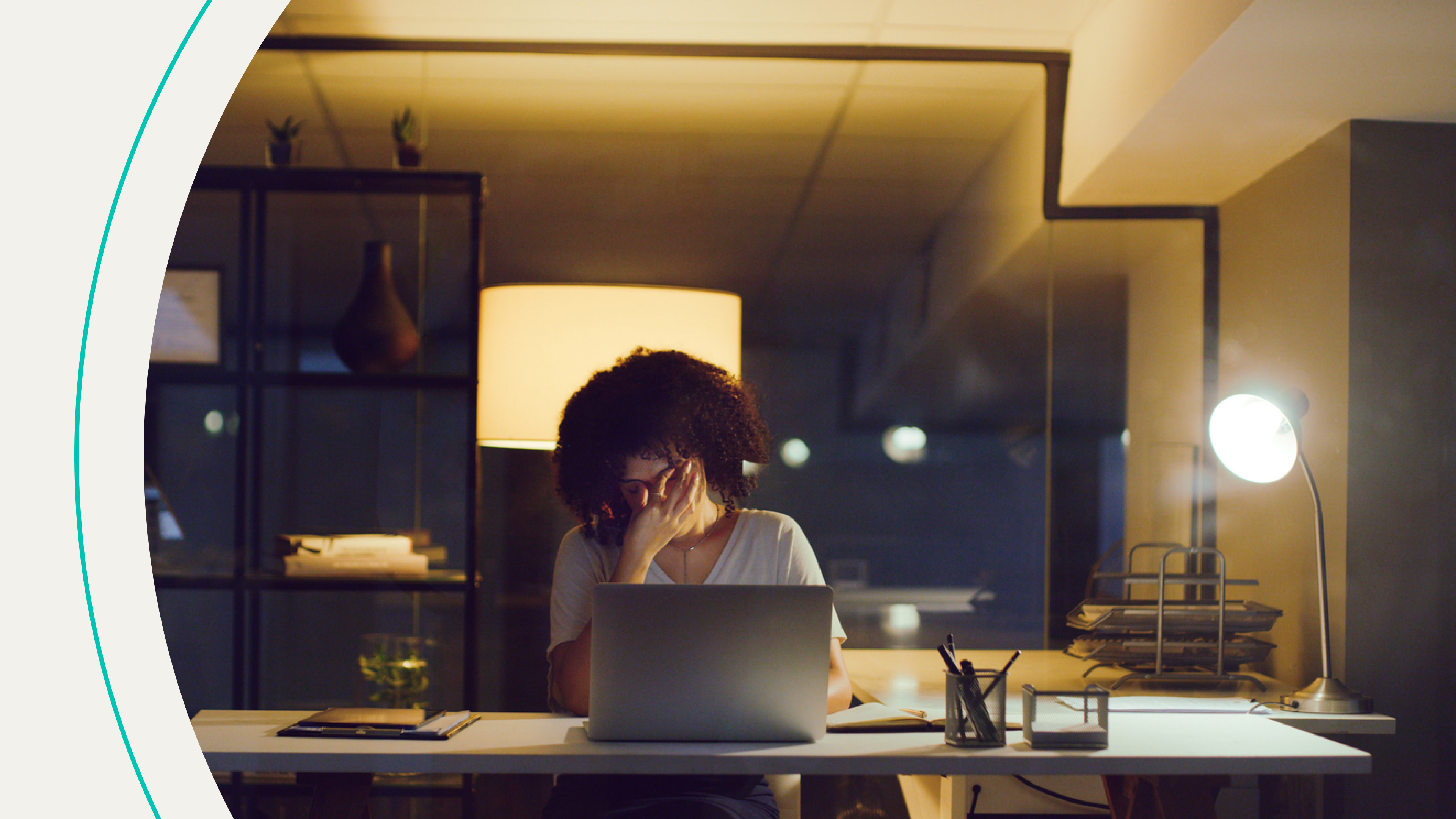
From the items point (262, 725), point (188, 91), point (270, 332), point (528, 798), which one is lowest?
point (528, 798)

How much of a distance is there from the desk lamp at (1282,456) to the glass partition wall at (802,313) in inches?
22.9

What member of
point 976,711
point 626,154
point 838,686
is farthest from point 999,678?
point 626,154

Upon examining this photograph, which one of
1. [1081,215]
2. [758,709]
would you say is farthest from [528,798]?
[1081,215]

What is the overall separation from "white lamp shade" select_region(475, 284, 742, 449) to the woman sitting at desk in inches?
1.6

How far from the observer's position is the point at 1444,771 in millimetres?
2248

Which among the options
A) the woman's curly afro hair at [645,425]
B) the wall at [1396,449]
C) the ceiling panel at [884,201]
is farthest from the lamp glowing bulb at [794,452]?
the wall at [1396,449]

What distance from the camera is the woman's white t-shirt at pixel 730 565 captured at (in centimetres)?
192

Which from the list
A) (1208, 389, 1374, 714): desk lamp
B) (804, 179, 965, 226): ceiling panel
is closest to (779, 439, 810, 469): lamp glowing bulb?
(804, 179, 965, 226): ceiling panel

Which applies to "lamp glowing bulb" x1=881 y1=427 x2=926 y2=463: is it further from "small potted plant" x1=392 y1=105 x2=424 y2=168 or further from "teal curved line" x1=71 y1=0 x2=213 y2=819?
"teal curved line" x1=71 y1=0 x2=213 y2=819

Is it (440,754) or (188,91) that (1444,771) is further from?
(188,91)

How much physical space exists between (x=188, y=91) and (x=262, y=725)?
0.95 meters

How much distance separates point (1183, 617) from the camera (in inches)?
91.1

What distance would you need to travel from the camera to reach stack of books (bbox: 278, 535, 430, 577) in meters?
2.66

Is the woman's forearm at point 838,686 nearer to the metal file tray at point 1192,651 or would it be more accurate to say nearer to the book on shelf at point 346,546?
the metal file tray at point 1192,651
